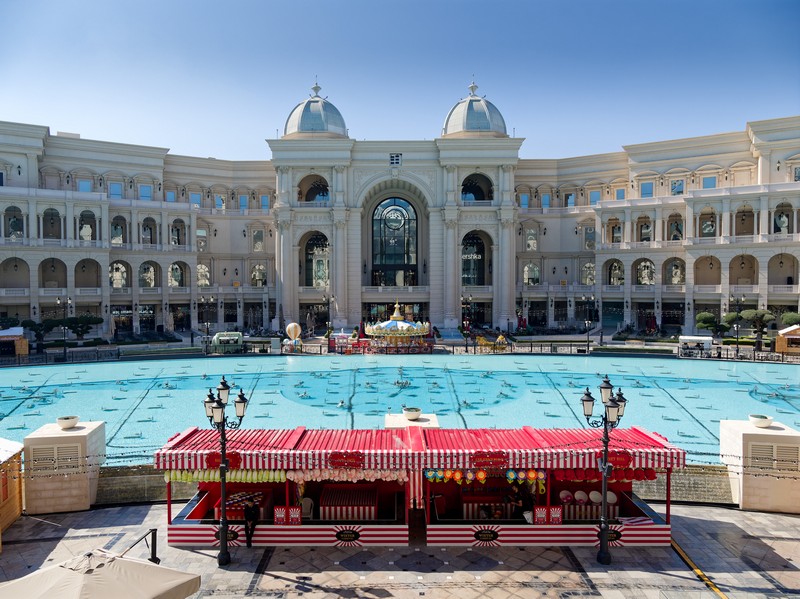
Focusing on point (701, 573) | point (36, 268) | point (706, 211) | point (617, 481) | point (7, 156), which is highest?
point (7, 156)

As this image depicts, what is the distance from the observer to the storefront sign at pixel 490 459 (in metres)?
13.2

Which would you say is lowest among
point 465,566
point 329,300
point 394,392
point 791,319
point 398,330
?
point 465,566

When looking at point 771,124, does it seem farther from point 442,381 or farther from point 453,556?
point 453,556

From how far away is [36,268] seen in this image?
4944 centimetres

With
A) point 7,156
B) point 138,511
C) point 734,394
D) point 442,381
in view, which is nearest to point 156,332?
point 7,156

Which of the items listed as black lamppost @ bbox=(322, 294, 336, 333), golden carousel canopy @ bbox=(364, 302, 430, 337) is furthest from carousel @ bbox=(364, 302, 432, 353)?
black lamppost @ bbox=(322, 294, 336, 333)

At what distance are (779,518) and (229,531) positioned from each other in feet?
44.4

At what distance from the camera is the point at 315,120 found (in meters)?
59.7

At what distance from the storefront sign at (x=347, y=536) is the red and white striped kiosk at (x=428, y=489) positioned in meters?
0.02

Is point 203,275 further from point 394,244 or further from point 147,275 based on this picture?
point 394,244

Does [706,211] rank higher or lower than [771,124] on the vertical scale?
lower

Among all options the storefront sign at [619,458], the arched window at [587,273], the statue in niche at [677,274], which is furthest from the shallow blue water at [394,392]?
the arched window at [587,273]

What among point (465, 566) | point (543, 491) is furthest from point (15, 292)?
point (543, 491)

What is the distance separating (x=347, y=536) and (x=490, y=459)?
3.71m
